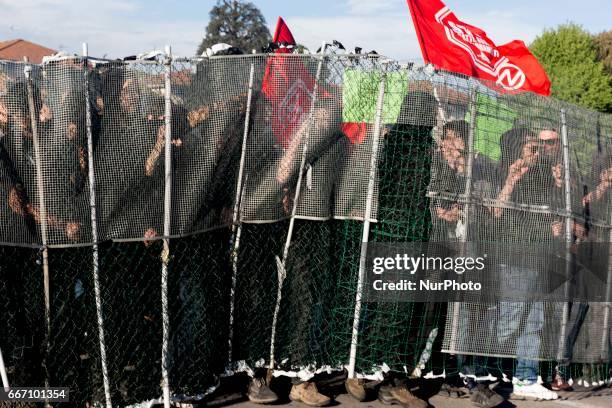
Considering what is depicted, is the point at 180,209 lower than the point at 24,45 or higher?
lower

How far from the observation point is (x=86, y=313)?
524 centimetres

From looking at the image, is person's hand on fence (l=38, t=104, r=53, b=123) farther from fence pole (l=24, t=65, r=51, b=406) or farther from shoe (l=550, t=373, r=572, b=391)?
shoe (l=550, t=373, r=572, b=391)

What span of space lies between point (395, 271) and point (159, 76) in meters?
2.61

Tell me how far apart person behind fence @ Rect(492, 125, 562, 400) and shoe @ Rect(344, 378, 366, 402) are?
135 centimetres

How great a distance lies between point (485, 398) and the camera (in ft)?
20.6

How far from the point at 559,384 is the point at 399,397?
1731 millimetres

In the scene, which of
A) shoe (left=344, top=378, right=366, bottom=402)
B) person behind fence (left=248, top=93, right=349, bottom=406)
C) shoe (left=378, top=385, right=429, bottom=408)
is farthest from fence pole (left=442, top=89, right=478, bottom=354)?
person behind fence (left=248, top=93, right=349, bottom=406)

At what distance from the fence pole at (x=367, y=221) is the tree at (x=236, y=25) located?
4116cm

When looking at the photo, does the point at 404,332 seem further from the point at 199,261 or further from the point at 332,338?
the point at 199,261

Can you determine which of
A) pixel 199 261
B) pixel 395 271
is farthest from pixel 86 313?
pixel 395 271

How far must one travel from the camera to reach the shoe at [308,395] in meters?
6.04

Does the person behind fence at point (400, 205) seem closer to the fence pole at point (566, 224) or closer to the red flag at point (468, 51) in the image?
the red flag at point (468, 51)

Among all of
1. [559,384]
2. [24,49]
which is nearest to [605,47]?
[24,49]

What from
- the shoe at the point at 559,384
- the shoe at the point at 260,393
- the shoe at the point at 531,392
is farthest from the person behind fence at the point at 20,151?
the shoe at the point at 559,384
